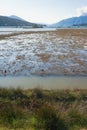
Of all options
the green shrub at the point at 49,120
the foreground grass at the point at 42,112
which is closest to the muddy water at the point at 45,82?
the foreground grass at the point at 42,112

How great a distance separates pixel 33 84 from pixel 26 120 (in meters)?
7.04

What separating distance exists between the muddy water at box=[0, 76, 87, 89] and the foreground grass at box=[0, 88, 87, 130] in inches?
102

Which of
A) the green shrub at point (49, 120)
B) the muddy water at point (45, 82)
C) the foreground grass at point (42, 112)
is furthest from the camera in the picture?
the muddy water at point (45, 82)

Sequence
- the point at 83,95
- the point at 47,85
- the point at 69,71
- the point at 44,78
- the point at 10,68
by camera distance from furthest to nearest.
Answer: the point at 10,68 → the point at 69,71 → the point at 44,78 → the point at 47,85 → the point at 83,95

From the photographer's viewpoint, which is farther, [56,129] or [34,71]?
[34,71]

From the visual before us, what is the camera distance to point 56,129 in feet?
24.6

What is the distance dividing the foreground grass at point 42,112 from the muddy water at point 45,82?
2.60m

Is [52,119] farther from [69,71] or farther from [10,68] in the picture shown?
[10,68]

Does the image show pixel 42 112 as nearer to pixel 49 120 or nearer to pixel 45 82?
pixel 49 120

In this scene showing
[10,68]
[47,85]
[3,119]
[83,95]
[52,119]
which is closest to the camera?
[52,119]

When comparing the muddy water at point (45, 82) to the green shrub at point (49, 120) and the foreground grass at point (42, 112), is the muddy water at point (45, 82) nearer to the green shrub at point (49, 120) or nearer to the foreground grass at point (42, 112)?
the foreground grass at point (42, 112)

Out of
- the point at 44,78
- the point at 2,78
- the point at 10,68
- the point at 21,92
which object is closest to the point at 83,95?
Result: the point at 21,92

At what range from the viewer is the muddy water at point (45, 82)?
15034 millimetres

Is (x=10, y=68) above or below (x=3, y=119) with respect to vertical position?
below
